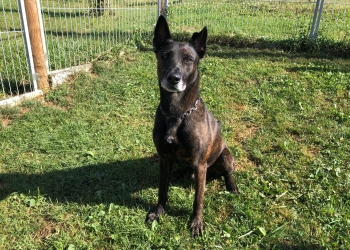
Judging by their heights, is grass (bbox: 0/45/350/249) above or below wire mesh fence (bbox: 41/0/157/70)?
below

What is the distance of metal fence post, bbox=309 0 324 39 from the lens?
812 centimetres

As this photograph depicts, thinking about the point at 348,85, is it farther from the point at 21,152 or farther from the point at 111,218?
the point at 21,152

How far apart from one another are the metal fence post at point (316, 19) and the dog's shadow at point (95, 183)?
6.57 metres

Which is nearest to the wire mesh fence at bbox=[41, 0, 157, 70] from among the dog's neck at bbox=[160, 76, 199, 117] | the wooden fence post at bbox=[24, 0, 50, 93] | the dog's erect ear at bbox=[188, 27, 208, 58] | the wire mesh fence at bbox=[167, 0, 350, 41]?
the wooden fence post at bbox=[24, 0, 50, 93]

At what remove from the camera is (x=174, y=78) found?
2.63m

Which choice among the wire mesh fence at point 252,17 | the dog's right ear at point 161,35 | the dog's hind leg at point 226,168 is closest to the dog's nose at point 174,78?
the dog's right ear at point 161,35

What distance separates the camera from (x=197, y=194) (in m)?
3.04

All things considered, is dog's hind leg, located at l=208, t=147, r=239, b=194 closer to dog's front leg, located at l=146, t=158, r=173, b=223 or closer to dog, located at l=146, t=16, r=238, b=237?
dog, located at l=146, t=16, r=238, b=237

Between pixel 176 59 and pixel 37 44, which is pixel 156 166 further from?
pixel 37 44

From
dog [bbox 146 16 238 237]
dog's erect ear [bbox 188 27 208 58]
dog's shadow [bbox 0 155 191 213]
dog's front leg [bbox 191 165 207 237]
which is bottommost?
dog's shadow [bbox 0 155 191 213]

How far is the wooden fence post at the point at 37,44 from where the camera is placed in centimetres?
524

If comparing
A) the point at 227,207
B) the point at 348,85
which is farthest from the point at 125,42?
the point at 227,207

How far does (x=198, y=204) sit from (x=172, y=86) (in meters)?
1.22

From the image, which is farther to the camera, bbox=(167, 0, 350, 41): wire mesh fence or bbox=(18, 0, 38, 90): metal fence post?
bbox=(167, 0, 350, 41): wire mesh fence
